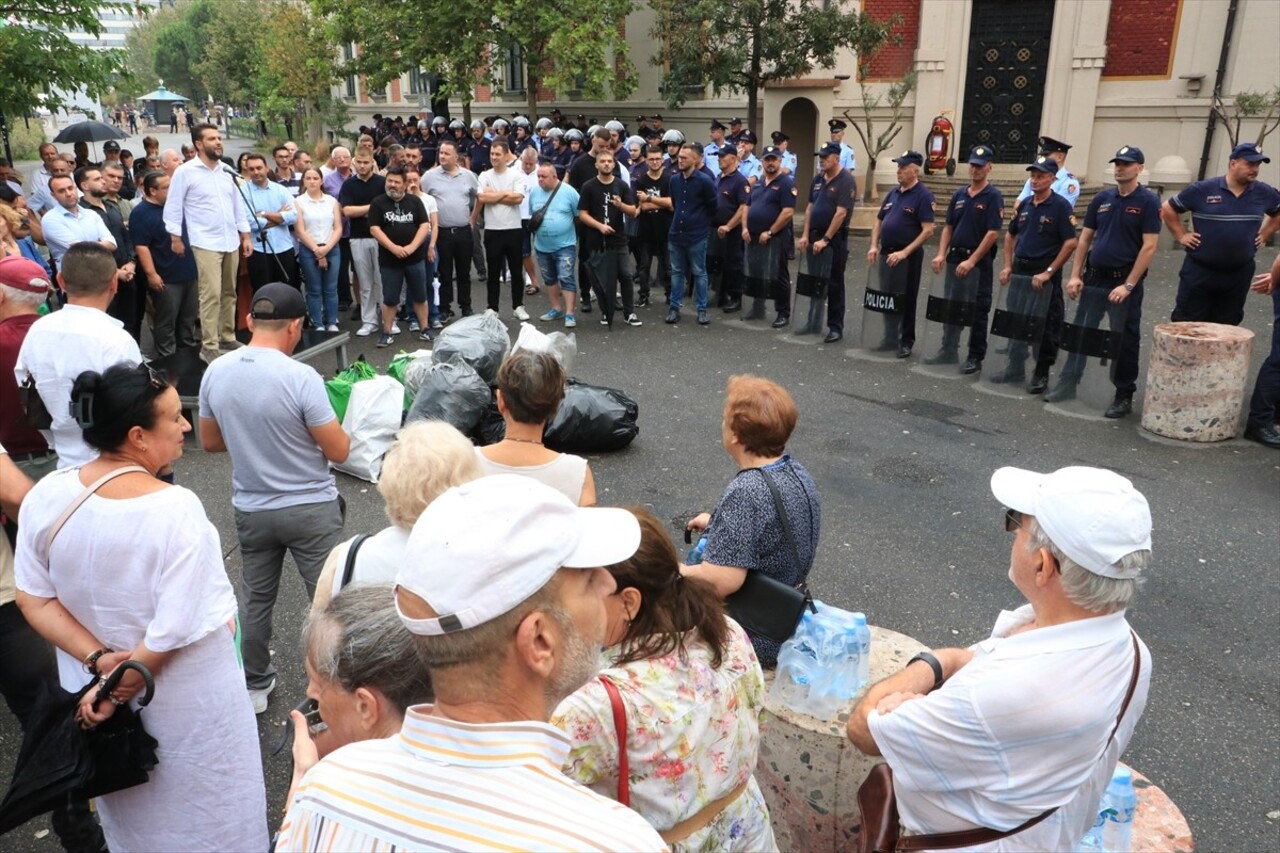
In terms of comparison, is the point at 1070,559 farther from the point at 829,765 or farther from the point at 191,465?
the point at 191,465

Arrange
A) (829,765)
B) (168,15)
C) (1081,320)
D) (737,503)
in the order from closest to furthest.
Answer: (829,765)
(737,503)
(1081,320)
(168,15)

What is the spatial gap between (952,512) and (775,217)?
209 inches

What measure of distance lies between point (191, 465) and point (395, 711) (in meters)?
6.04

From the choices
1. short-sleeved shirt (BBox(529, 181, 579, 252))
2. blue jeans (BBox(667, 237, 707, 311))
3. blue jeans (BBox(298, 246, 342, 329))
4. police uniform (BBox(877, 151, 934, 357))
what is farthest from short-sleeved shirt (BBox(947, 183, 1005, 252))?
blue jeans (BBox(298, 246, 342, 329))

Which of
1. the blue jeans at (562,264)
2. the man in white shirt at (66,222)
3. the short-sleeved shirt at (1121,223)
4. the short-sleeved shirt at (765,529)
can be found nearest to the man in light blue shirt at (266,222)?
the man in white shirt at (66,222)

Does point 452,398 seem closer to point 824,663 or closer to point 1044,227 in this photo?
point 824,663

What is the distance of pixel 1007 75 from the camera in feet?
60.7

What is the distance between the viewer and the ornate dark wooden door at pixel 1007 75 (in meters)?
18.1

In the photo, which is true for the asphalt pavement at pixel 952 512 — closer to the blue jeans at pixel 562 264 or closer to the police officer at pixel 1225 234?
the blue jeans at pixel 562 264

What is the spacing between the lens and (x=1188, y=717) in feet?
13.7

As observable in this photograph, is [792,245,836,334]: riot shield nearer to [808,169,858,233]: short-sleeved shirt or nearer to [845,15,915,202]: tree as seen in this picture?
[808,169,858,233]: short-sleeved shirt

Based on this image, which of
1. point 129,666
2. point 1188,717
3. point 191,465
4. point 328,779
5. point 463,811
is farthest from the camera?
point 191,465

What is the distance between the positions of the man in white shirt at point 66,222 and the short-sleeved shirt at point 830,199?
667cm

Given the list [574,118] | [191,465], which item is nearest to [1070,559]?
[191,465]
